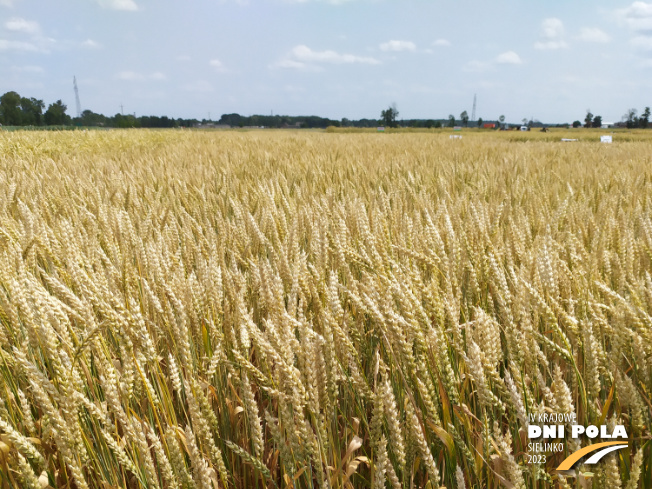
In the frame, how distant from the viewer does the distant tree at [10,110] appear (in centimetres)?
5697

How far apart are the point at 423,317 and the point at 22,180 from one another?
305cm

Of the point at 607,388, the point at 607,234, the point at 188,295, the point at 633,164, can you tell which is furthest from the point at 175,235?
the point at 633,164

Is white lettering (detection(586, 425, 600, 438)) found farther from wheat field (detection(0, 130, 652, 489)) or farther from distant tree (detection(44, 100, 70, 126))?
distant tree (detection(44, 100, 70, 126))

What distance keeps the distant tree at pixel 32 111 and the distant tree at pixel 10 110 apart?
2.58 feet

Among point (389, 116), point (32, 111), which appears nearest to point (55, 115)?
point (32, 111)

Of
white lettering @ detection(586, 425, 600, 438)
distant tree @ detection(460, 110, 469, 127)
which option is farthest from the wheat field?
distant tree @ detection(460, 110, 469, 127)

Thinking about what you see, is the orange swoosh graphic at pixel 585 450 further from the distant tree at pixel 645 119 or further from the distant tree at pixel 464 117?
the distant tree at pixel 464 117

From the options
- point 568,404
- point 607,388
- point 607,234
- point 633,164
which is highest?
point 633,164

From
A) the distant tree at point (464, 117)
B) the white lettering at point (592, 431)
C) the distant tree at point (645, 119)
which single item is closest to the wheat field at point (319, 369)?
the white lettering at point (592, 431)

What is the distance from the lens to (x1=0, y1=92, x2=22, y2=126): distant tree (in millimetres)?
56969

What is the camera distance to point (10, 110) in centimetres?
5816

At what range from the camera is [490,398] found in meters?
0.64

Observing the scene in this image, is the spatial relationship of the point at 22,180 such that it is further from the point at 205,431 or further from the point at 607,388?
the point at 607,388

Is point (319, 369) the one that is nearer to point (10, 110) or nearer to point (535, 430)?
point (535, 430)
